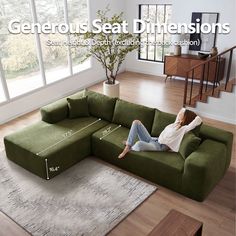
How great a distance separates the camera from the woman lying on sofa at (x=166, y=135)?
3742 millimetres

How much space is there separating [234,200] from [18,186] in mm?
2776

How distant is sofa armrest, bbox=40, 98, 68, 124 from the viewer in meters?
4.60

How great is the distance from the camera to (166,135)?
151 inches

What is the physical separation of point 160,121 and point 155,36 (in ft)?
14.3

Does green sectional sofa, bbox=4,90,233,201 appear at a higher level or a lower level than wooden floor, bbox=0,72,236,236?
higher

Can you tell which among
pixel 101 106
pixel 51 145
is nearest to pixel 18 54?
pixel 101 106

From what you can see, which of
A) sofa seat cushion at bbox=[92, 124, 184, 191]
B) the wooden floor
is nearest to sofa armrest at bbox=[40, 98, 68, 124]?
sofa seat cushion at bbox=[92, 124, 184, 191]

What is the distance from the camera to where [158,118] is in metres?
4.19

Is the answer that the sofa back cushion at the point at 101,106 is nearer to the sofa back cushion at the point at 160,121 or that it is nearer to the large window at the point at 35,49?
the sofa back cushion at the point at 160,121

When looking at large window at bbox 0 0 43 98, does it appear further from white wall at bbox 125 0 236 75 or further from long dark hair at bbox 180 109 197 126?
long dark hair at bbox 180 109 197 126

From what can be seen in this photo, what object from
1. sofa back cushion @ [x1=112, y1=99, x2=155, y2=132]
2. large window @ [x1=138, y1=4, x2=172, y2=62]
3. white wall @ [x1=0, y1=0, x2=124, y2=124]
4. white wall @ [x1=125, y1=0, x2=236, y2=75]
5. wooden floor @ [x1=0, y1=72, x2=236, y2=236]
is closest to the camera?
wooden floor @ [x1=0, y1=72, x2=236, y2=236]

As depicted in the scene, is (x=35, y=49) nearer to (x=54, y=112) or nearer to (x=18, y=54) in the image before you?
(x=18, y=54)

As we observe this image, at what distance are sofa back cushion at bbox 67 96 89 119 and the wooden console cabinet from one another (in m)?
3.36

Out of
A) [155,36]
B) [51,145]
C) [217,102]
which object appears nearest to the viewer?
[51,145]
